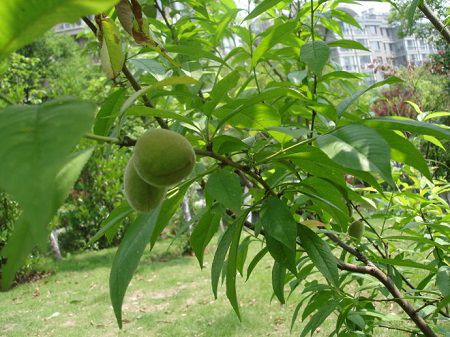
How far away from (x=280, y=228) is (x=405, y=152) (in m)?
0.21

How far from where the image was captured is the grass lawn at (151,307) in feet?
12.6

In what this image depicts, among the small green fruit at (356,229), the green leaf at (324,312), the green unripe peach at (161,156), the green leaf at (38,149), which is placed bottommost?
the green leaf at (324,312)

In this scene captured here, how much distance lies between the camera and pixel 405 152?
1.90 ft

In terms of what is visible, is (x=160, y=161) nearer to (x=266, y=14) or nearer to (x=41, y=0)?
(x=41, y=0)

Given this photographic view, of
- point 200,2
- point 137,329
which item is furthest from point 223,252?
point 137,329

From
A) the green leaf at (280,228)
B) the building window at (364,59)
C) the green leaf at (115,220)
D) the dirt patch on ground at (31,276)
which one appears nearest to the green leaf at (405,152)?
the green leaf at (280,228)

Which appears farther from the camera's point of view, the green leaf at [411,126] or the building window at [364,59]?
the building window at [364,59]

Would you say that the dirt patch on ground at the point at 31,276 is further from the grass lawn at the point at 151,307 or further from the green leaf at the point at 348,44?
the green leaf at the point at 348,44

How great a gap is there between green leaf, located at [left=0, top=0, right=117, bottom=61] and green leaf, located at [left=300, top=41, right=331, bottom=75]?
23.9 inches

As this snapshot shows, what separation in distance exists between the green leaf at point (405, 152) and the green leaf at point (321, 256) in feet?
0.76

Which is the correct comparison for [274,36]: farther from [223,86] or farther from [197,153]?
[197,153]

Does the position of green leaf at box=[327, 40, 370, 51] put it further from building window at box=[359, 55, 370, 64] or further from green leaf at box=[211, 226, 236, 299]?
building window at box=[359, 55, 370, 64]

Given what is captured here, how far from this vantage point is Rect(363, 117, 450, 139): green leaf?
542 mm

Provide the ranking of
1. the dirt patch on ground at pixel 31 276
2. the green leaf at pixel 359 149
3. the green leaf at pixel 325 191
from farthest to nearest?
the dirt patch on ground at pixel 31 276 → the green leaf at pixel 325 191 → the green leaf at pixel 359 149
